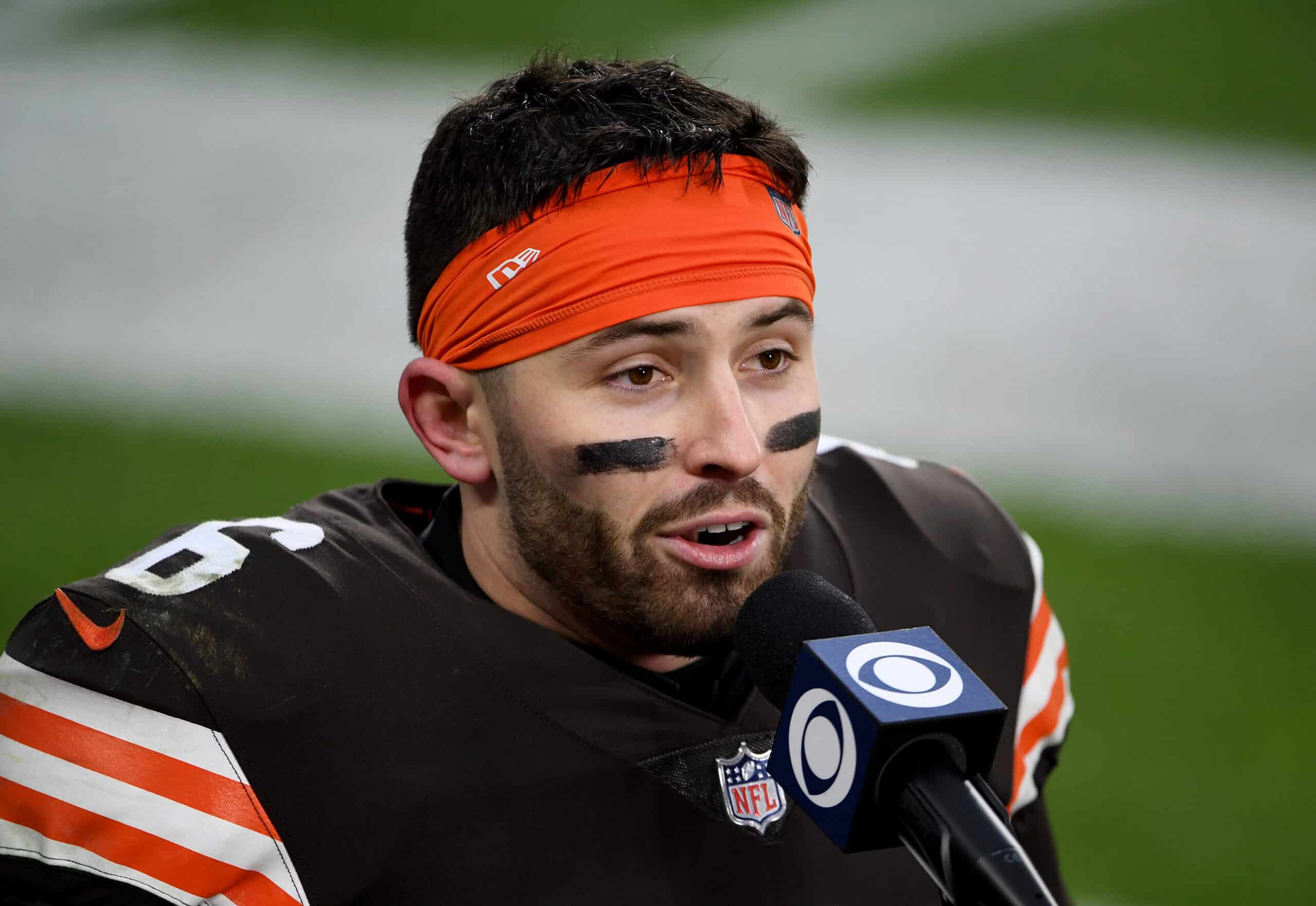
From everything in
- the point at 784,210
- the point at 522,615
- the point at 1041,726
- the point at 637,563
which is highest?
the point at 784,210

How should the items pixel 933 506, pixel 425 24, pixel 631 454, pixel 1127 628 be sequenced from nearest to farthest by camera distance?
pixel 631 454, pixel 933 506, pixel 1127 628, pixel 425 24

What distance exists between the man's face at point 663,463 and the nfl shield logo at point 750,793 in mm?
153

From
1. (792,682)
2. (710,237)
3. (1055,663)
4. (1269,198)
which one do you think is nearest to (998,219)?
(1269,198)

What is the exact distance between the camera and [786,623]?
4.48 feet

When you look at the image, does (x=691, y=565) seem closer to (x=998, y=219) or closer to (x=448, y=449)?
(x=448, y=449)

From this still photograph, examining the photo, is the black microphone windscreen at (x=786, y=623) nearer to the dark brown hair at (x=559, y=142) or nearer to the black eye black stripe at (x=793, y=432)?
the black eye black stripe at (x=793, y=432)

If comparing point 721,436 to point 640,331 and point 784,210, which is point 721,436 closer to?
point 640,331

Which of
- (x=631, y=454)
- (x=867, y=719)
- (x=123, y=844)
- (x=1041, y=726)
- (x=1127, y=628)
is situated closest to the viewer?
(x=867, y=719)

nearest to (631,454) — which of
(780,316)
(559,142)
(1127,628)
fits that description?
(780,316)

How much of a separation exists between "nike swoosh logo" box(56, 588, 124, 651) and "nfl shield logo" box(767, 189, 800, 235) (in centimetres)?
92

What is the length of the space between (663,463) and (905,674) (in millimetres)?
534

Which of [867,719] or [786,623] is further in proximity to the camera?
[786,623]

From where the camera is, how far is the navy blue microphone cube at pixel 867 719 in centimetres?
110

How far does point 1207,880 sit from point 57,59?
5.79m
